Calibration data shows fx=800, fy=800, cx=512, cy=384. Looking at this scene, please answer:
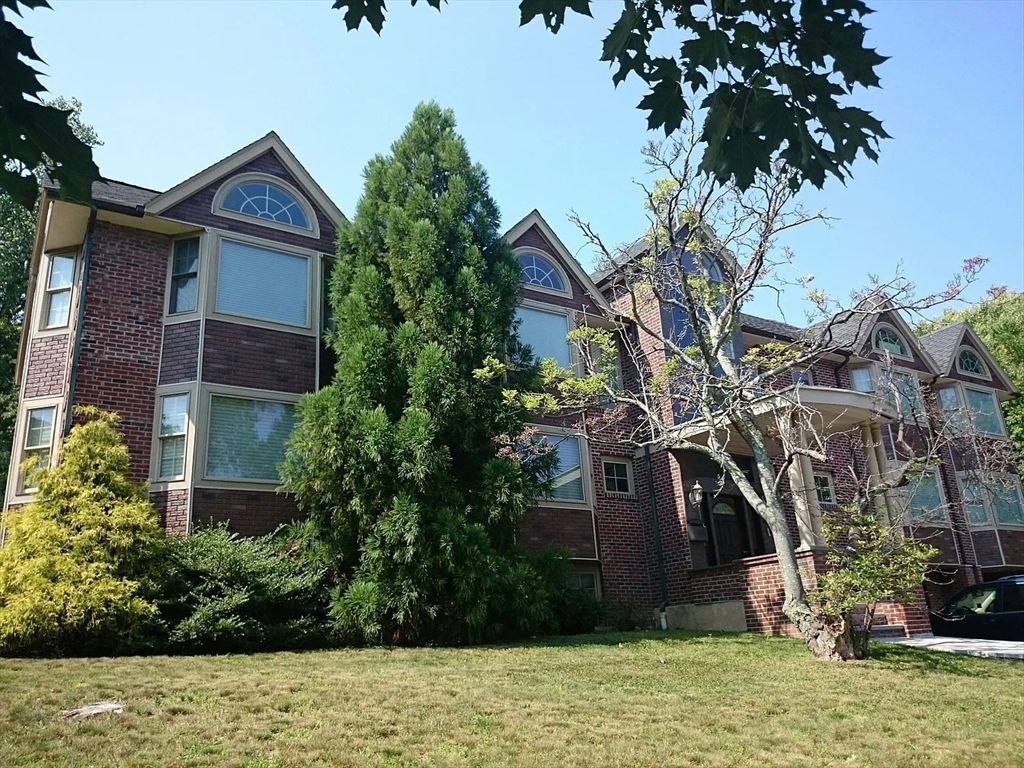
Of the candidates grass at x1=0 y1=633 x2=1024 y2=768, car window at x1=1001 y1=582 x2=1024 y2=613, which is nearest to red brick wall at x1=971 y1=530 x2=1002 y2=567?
car window at x1=1001 y1=582 x2=1024 y2=613

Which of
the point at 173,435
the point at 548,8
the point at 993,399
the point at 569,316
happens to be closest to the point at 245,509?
the point at 173,435

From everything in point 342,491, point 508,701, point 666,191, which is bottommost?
point 508,701

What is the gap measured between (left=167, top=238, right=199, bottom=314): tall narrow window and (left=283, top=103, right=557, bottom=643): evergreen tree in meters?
2.38

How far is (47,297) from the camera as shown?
13.7 meters

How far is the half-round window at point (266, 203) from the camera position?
570 inches

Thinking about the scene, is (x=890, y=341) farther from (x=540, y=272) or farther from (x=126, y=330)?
(x=126, y=330)

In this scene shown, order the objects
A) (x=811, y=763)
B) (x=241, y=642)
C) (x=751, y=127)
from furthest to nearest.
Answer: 1. (x=241, y=642)
2. (x=811, y=763)
3. (x=751, y=127)

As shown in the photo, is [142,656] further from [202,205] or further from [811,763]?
[202,205]

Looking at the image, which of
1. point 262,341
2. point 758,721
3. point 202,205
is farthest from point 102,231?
point 758,721

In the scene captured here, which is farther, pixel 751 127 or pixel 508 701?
pixel 508 701

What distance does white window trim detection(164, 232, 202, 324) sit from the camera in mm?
13367

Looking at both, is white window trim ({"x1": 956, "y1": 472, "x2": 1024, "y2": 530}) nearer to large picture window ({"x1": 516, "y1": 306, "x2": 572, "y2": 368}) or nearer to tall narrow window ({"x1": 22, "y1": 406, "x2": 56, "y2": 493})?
large picture window ({"x1": 516, "y1": 306, "x2": 572, "y2": 368})

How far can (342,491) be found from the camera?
1154cm

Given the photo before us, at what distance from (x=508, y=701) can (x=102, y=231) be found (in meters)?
10.8
